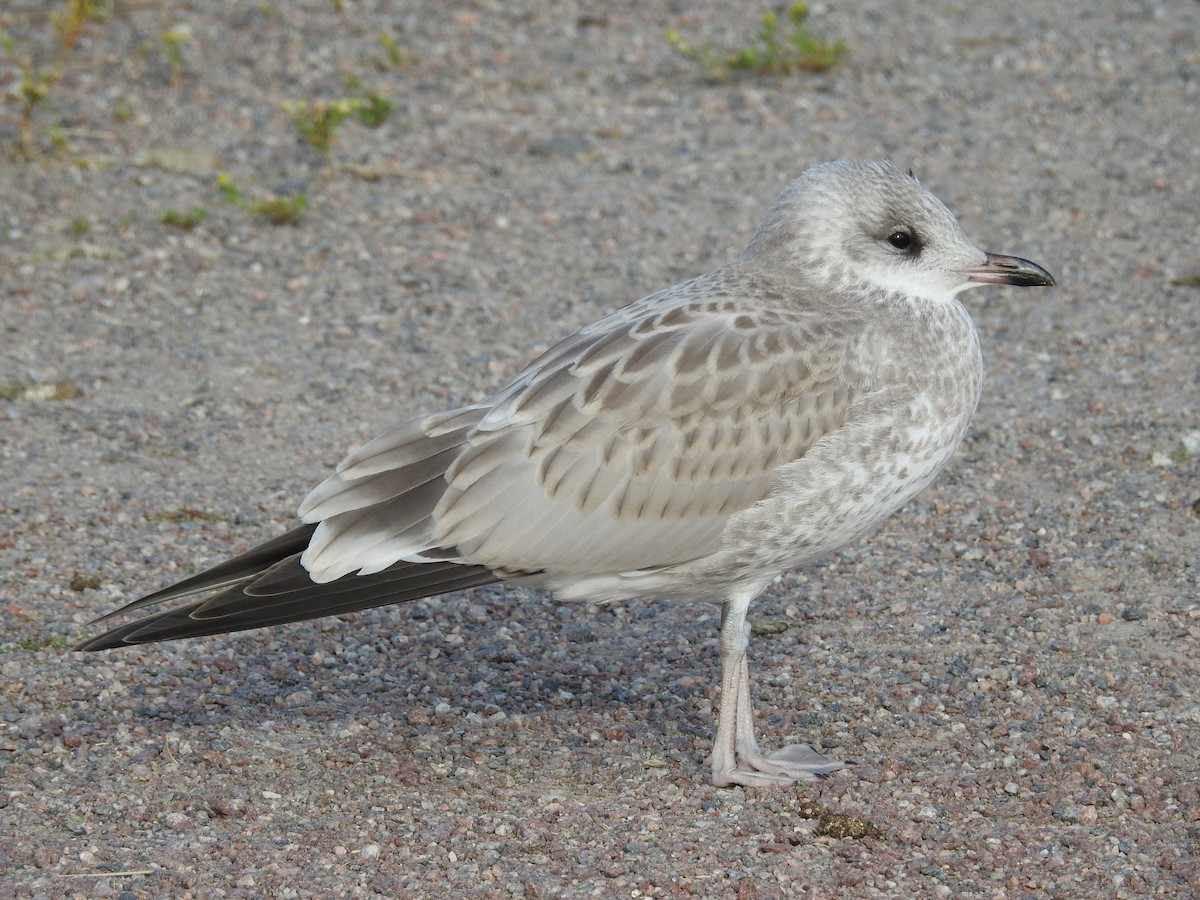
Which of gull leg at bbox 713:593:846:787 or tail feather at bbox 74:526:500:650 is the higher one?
tail feather at bbox 74:526:500:650

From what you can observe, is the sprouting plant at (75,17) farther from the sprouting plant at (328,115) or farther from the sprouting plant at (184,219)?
the sprouting plant at (184,219)

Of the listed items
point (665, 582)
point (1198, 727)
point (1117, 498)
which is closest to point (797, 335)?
point (665, 582)

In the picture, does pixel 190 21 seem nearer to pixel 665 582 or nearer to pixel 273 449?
pixel 273 449

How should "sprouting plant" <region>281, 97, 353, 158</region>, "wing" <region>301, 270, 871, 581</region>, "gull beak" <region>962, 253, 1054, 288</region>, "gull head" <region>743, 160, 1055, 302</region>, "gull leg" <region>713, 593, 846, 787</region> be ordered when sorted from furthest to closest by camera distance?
"sprouting plant" <region>281, 97, 353, 158</region> < "gull beak" <region>962, 253, 1054, 288</region> < "gull head" <region>743, 160, 1055, 302</region> < "gull leg" <region>713, 593, 846, 787</region> < "wing" <region>301, 270, 871, 581</region>

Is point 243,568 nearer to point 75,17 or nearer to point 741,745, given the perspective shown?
point 741,745

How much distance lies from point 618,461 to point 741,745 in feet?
2.97

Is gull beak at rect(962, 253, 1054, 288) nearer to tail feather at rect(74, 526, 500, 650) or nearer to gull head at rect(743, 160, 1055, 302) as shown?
gull head at rect(743, 160, 1055, 302)

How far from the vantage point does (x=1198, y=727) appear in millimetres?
4645

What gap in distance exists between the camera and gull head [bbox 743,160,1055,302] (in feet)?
15.6

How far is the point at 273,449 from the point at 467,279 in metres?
1.66

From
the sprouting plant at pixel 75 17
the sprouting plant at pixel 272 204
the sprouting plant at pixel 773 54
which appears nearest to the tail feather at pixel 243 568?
the sprouting plant at pixel 272 204

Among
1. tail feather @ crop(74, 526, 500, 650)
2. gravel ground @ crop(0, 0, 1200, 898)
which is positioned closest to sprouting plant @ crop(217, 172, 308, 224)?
gravel ground @ crop(0, 0, 1200, 898)

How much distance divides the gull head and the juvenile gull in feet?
0.57

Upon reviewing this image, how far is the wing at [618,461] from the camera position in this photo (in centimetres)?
443
